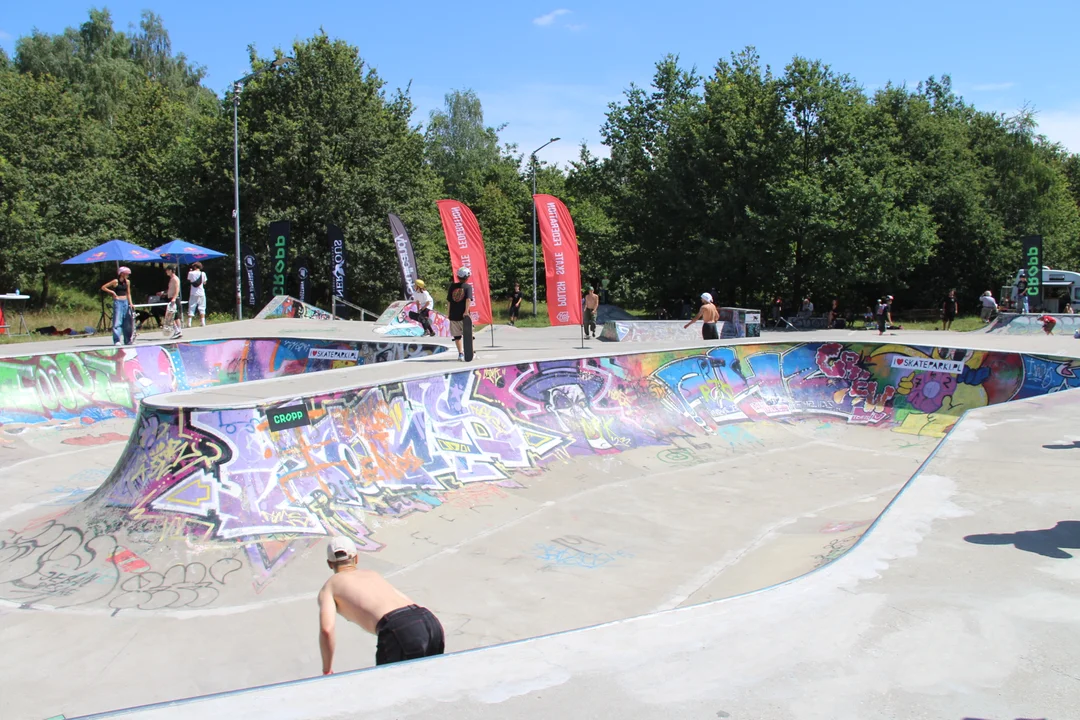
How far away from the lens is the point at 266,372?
17688 mm

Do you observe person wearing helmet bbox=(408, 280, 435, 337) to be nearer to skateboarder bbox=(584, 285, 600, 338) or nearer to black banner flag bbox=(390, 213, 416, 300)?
skateboarder bbox=(584, 285, 600, 338)

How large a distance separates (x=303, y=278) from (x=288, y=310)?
6751 millimetres

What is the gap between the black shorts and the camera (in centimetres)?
373

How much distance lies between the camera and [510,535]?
28.6ft

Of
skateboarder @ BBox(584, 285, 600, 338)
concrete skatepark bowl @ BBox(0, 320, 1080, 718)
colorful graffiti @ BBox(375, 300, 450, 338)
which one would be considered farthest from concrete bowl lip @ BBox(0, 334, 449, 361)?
skateboarder @ BBox(584, 285, 600, 338)

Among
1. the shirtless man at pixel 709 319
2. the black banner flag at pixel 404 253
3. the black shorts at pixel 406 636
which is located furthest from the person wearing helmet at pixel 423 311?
the black shorts at pixel 406 636

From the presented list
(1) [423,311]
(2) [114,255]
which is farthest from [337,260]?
(1) [423,311]

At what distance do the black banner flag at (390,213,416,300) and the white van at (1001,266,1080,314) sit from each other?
81.7 ft

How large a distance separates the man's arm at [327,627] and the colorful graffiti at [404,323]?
16.2m

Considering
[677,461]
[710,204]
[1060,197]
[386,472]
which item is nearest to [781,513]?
[677,461]

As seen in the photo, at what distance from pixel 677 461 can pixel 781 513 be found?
8.18 feet

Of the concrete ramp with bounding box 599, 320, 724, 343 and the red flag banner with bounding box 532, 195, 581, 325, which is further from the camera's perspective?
the concrete ramp with bounding box 599, 320, 724, 343

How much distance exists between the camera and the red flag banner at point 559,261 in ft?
52.1

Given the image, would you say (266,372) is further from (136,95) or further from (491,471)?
(136,95)
